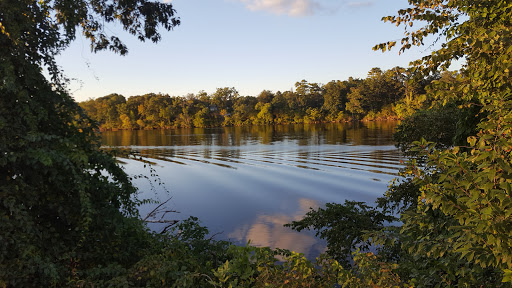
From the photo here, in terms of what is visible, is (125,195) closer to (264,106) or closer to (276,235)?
(276,235)

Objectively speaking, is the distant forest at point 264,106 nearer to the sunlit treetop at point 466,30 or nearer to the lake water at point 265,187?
the lake water at point 265,187

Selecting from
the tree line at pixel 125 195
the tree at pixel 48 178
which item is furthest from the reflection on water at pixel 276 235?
the tree at pixel 48 178

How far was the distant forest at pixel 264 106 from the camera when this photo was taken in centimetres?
11344

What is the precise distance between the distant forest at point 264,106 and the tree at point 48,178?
112405 mm

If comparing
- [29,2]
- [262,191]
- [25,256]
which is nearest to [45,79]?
[29,2]

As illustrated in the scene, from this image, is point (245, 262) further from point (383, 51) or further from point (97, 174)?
point (383, 51)

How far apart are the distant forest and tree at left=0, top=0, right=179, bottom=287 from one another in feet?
369

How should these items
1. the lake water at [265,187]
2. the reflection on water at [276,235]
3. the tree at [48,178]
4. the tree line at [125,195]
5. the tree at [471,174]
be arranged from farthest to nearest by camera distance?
the lake water at [265,187]
the reflection on water at [276,235]
the tree at [48,178]
the tree line at [125,195]
the tree at [471,174]

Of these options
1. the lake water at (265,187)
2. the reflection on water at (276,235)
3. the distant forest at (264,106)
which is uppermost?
the distant forest at (264,106)

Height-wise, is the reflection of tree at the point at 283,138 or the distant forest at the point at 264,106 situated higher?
the distant forest at the point at 264,106

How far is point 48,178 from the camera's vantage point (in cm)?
513

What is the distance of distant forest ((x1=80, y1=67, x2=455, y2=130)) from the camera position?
11344cm

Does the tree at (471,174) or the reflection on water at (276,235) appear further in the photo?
the reflection on water at (276,235)

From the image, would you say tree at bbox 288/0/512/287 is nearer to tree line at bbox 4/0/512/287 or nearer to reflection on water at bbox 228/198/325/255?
tree line at bbox 4/0/512/287
